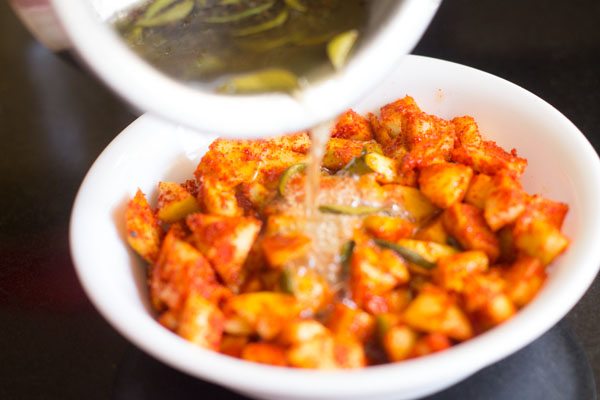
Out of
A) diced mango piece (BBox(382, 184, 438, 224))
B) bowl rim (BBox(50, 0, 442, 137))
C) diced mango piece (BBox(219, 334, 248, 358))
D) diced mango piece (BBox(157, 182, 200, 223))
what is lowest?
diced mango piece (BBox(219, 334, 248, 358))

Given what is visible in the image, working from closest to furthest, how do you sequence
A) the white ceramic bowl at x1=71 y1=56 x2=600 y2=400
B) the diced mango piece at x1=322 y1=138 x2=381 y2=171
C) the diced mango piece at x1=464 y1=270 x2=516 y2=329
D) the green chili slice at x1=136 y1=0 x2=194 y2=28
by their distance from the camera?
the white ceramic bowl at x1=71 y1=56 x2=600 y2=400
the diced mango piece at x1=464 y1=270 x2=516 y2=329
the green chili slice at x1=136 y1=0 x2=194 y2=28
the diced mango piece at x1=322 y1=138 x2=381 y2=171

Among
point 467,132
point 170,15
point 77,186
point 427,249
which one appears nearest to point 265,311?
point 427,249

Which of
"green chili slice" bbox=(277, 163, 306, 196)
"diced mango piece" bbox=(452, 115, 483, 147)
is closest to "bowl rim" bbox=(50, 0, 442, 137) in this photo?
"green chili slice" bbox=(277, 163, 306, 196)

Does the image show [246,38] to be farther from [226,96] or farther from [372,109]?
[372,109]

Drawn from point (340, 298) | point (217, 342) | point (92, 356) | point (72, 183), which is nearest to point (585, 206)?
point (340, 298)

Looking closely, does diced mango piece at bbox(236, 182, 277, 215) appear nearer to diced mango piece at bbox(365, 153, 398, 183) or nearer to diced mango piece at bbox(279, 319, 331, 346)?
diced mango piece at bbox(365, 153, 398, 183)

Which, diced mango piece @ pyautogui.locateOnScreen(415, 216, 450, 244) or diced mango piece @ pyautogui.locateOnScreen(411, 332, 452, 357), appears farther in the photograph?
diced mango piece @ pyautogui.locateOnScreen(415, 216, 450, 244)
